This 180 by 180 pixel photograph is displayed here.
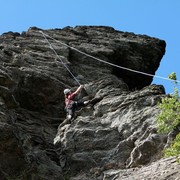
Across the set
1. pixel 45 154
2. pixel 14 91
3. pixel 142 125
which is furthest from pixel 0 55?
pixel 142 125

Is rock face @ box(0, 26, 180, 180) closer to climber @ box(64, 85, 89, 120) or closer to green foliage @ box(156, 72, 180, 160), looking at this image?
climber @ box(64, 85, 89, 120)

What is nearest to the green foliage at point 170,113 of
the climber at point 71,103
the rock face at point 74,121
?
the rock face at point 74,121

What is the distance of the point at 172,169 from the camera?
15805mm

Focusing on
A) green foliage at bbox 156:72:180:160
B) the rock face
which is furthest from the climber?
green foliage at bbox 156:72:180:160

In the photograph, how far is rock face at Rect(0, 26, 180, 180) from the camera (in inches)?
699

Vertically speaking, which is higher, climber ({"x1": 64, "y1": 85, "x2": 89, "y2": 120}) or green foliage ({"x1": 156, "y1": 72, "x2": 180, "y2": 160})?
climber ({"x1": 64, "y1": 85, "x2": 89, "y2": 120})

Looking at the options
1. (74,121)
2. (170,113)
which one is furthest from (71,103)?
(170,113)

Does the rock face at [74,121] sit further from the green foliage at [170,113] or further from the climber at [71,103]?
the green foliage at [170,113]

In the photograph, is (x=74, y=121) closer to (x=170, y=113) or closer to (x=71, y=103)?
(x=71, y=103)

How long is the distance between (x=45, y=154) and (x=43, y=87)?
593 centimetres

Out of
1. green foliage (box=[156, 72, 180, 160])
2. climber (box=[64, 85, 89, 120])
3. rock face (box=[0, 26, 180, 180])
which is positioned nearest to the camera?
green foliage (box=[156, 72, 180, 160])

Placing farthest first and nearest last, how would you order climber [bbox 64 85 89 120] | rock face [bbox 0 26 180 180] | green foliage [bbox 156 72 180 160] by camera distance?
climber [bbox 64 85 89 120]
rock face [bbox 0 26 180 180]
green foliage [bbox 156 72 180 160]

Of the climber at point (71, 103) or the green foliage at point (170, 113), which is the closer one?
the green foliage at point (170, 113)

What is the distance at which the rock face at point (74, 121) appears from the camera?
699 inches
